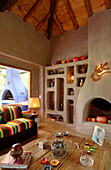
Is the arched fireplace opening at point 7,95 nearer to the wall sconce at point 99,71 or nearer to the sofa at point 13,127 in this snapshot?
the sofa at point 13,127

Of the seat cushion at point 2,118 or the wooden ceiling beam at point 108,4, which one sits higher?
the wooden ceiling beam at point 108,4

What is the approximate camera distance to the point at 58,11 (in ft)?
13.0

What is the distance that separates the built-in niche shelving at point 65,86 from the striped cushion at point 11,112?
1.43m

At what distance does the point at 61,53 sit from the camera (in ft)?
15.4

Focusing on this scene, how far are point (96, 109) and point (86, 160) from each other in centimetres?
274

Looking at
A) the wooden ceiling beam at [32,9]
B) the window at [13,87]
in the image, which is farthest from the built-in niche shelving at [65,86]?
the wooden ceiling beam at [32,9]

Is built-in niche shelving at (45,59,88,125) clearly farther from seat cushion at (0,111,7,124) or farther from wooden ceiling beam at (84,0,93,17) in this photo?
seat cushion at (0,111,7,124)

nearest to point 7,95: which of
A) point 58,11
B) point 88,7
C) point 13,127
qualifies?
point 13,127

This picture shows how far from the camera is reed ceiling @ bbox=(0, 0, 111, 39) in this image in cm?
340

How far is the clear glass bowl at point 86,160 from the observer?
4.34 ft

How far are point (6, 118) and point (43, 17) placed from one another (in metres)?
3.85

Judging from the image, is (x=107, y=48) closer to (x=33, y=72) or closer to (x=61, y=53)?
(x=61, y=53)

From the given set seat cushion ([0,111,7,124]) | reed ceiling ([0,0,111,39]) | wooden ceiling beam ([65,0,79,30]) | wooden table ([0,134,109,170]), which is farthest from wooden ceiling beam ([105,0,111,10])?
seat cushion ([0,111,7,124])

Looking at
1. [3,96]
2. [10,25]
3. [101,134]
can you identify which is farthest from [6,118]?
[10,25]
